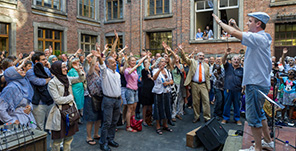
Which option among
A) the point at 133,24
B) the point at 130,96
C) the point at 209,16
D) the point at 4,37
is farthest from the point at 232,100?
the point at 4,37

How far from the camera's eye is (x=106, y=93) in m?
4.31

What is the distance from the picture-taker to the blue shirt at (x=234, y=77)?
610 cm

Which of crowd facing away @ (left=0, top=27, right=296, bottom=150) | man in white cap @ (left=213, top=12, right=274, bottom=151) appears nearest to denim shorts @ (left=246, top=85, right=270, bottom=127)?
man in white cap @ (left=213, top=12, right=274, bottom=151)

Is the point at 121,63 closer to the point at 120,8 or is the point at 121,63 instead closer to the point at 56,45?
the point at 56,45

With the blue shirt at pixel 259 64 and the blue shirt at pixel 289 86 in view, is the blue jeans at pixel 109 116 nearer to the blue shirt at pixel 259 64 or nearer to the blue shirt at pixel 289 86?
the blue shirt at pixel 259 64

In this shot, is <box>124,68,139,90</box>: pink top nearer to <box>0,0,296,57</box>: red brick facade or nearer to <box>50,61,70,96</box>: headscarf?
<box>50,61,70,96</box>: headscarf

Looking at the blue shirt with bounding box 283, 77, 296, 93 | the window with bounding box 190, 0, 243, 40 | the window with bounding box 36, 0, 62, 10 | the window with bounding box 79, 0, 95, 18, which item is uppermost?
the window with bounding box 79, 0, 95, 18

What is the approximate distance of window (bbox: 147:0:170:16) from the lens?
15.8 m

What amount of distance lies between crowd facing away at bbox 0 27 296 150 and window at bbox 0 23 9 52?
665 centimetres

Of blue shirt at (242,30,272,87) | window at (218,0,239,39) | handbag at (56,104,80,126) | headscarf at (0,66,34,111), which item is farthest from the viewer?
window at (218,0,239,39)

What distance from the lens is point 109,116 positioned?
4289 millimetres

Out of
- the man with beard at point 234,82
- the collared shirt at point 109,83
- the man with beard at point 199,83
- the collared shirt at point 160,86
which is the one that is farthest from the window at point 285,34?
the collared shirt at point 109,83

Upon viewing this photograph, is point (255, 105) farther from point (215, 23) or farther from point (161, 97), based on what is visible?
point (215, 23)

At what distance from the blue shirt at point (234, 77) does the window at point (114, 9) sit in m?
13.4
